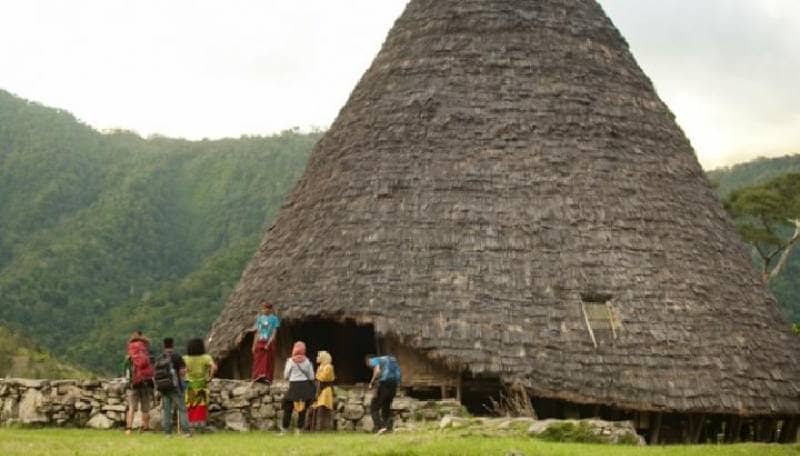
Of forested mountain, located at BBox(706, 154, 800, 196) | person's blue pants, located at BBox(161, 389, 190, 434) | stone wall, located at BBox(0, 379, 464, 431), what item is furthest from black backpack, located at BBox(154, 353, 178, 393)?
forested mountain, located at BBox(706, 154, 800, 196)

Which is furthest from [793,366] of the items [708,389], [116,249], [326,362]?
[116,249]

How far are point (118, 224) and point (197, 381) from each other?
3055 centimetres

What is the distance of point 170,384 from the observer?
1334cm

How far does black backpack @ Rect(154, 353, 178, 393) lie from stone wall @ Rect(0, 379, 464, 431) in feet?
3.34

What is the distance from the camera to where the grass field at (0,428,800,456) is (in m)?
10.8

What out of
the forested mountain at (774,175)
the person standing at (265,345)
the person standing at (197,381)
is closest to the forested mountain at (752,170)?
the forested mountain at (774,175)

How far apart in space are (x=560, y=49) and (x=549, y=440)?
999cm

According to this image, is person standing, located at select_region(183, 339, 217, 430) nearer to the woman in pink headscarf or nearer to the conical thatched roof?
the woman in pink headscarf

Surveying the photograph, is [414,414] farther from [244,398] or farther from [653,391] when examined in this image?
[653,391]

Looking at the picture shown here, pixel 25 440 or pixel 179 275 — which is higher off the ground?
pixel 179 275

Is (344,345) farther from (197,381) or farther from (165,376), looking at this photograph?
(165,376)

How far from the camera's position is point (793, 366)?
17.4m

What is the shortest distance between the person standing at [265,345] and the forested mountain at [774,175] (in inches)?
1055

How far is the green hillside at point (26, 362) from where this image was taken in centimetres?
2583
